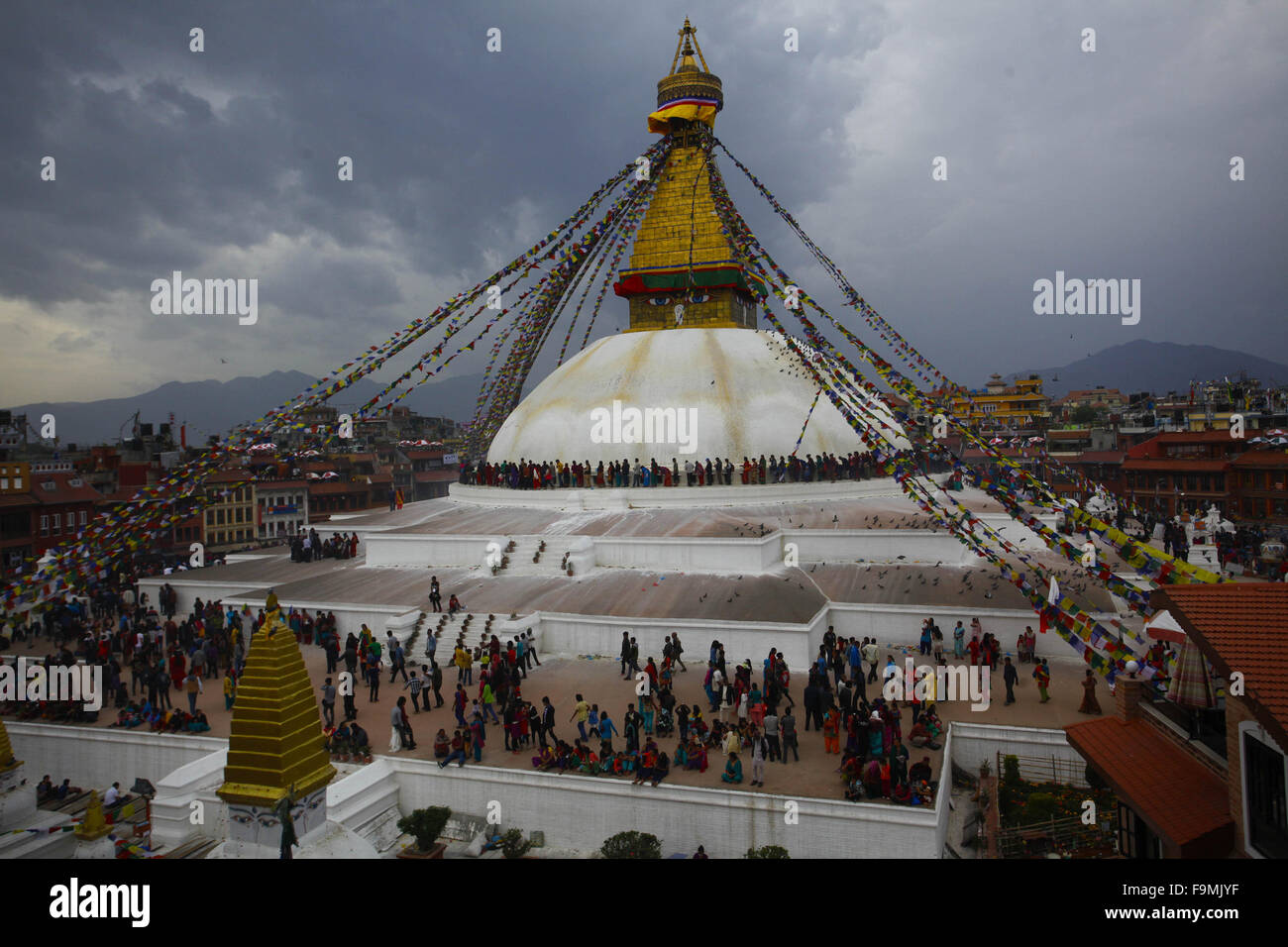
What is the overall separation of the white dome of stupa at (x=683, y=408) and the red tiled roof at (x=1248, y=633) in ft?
43.7

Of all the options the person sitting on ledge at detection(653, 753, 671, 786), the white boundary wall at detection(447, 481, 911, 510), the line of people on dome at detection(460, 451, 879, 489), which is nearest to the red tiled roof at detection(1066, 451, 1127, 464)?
the line of people on dome at detection(460, 451, 879, 489)

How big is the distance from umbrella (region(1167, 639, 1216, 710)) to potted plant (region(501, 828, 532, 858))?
18.2 ft

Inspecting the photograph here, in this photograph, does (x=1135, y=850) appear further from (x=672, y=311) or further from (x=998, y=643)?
(x=672, y=311)

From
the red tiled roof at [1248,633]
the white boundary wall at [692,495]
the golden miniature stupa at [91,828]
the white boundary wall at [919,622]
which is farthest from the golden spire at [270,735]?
the white boundary wall at [692,495]

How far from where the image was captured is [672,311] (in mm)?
22828

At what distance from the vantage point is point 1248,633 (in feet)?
14.8

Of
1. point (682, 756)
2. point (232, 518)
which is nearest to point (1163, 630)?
point (682, 756)

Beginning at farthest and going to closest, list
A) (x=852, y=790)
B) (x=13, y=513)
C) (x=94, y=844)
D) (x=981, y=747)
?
1. (x=13, y=513)
2. (x=981, y=747)
3. (x=852, y=790)
4. (x=94, y=844)

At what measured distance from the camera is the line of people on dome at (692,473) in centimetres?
1819

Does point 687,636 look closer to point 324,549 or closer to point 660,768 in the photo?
point 660,768

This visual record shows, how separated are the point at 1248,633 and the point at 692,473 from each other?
1428 centimetres
